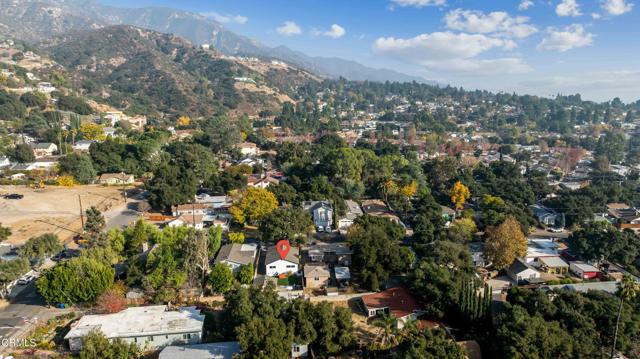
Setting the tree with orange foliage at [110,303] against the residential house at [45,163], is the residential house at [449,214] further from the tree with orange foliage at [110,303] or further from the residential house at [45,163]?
the residential house at [45,163]

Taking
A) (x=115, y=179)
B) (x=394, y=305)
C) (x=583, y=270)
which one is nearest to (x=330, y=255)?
(x=394, y=305)

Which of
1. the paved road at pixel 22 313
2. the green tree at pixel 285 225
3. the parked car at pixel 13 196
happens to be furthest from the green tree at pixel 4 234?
the green tree at pixel 285 225

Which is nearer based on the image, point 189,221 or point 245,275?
point 245,275

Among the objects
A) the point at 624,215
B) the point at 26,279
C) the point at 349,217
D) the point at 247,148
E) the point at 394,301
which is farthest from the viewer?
the point at 247,148

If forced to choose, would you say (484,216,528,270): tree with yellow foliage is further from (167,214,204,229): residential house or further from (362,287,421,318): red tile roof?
(167,214,204,229): residential house

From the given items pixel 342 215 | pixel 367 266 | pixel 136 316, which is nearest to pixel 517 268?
pixel 367 266

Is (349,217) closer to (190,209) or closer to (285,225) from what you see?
(285,225)
